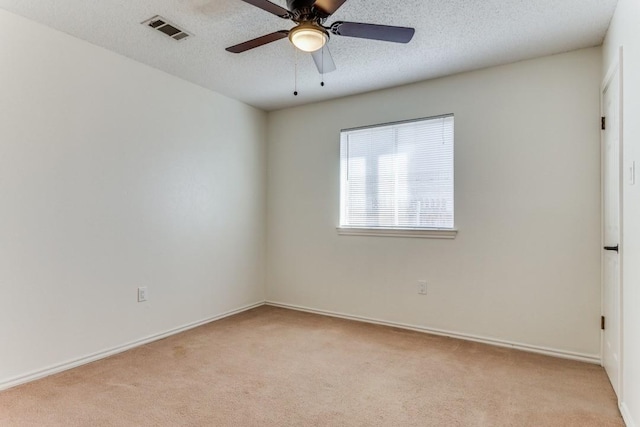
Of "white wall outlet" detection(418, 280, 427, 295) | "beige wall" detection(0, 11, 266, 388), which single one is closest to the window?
"white wall outlet" detection(418, 280, 427, 295)

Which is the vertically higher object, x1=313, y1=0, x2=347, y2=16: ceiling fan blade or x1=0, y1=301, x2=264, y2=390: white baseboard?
x1=313, y1=0, x2=347, y2=16: ceiling fan blade

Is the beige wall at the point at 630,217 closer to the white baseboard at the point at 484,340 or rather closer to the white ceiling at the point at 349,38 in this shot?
the white ceiling at the point at 349,38

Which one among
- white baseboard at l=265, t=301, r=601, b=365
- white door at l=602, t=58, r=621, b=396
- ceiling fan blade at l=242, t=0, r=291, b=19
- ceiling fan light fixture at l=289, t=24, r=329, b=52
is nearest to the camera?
ceiling fan blade at l=242, t=0, r=291, b=19

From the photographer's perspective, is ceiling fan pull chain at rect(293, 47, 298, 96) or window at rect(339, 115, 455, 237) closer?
ceiling fan pull chain at rect(293, 47, 298, 96)

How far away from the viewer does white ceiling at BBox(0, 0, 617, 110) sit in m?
2.28

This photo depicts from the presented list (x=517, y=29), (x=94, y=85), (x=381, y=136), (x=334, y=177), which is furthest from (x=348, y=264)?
(x=94, y=85)

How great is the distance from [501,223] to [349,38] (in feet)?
6.45

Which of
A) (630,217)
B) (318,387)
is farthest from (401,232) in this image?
(630,217)

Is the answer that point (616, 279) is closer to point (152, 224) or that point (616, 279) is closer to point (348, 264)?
point (348, 264)

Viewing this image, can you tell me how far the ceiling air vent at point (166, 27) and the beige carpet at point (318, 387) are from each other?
7.89 ft

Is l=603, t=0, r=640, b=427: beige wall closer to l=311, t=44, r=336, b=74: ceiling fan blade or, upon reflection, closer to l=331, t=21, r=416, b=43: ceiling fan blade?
l=331, t=21, r=416, b=43: ceiling fan blade

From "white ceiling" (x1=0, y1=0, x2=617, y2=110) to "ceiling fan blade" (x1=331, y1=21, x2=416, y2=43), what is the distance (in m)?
0.36

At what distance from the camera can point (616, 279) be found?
90.0 inches

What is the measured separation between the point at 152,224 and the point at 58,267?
802 mm
